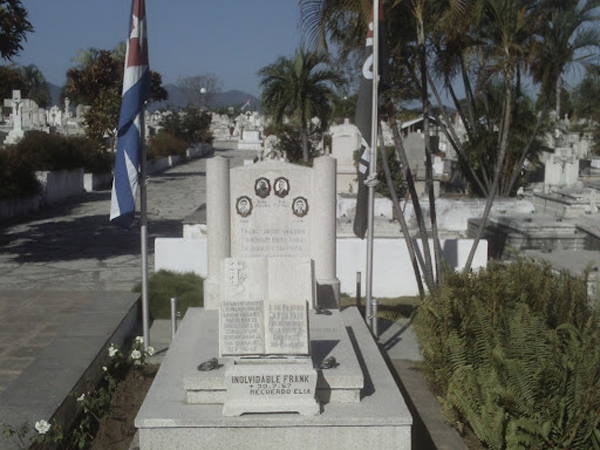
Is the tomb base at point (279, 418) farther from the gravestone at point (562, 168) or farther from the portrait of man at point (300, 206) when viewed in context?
the gravestone at point (562, 168)

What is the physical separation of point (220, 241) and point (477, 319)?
3.19m

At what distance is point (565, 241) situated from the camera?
48.0 ft

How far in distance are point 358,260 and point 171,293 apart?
137 inches

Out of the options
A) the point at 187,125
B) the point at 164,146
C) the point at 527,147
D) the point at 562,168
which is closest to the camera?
the point at 527,147

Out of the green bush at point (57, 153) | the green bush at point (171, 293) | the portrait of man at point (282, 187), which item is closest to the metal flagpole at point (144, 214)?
the portrait of man at point (282, 187)

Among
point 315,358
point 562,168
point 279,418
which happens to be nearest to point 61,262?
point 315,358

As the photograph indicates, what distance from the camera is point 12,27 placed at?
46.4 feet

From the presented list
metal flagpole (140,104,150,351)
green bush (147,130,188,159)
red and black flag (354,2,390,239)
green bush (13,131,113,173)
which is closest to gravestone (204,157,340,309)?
red and black flag (354,2,390,239)

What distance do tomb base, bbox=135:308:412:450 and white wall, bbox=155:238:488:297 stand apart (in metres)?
6.22

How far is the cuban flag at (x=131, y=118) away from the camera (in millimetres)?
7301

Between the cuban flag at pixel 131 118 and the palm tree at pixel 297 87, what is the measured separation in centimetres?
1852

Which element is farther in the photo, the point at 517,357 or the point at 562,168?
the point at 562,168

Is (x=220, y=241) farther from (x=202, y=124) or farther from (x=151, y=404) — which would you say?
(x=202, y=124)

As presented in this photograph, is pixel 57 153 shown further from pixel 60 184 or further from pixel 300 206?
pixel 300 206
